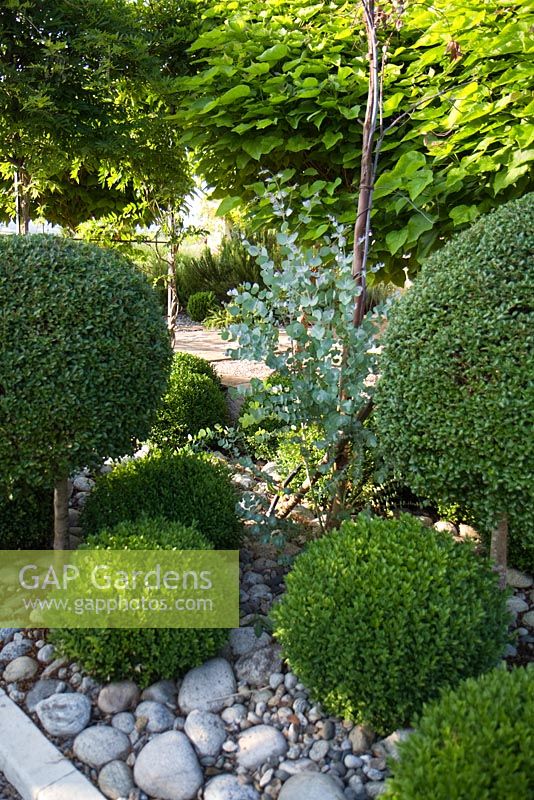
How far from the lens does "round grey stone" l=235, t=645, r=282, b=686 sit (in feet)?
7.48

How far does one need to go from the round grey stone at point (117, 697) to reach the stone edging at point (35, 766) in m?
0.21

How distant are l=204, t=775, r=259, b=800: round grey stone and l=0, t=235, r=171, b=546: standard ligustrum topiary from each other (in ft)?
3.85

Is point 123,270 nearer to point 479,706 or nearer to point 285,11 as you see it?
point 479,706

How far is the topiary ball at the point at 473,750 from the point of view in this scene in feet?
4.56

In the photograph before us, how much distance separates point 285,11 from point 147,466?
9.87ft

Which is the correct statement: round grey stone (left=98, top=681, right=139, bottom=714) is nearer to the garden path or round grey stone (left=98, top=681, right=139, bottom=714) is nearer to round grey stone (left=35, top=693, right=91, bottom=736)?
round grey stone (left=35, top=693, right=91, bottom=736)

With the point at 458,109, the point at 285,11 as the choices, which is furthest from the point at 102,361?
the point at 285,11

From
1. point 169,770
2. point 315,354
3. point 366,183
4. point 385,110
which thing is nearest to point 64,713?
point 169,770

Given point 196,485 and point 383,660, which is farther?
point 196,485

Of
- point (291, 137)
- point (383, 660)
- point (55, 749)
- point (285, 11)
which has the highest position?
point (285, 11)

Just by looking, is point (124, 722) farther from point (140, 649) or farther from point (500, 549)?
point (500, 549)

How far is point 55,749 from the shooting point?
1.98 meters

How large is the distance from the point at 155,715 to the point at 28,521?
45.6 inches

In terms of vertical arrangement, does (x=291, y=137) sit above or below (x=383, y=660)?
above
